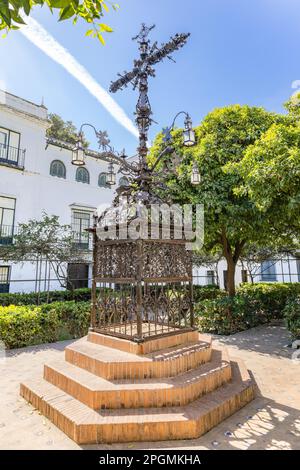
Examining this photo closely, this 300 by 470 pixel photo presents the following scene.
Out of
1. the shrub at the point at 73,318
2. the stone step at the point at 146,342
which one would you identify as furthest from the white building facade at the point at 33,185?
the stone step at the point at 146,342

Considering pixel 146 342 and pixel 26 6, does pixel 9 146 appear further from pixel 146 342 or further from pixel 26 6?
pixel 26 6

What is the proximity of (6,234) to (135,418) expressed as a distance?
13843 mm

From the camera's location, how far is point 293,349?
6.31 meters

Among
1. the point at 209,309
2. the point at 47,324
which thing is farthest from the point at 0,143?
the point at 209,309

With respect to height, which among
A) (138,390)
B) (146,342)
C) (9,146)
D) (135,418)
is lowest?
(135,418)

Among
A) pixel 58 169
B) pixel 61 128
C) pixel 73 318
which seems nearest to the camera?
pixel 73 318

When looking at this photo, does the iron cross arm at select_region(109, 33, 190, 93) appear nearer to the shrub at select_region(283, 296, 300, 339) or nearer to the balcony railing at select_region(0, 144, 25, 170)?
the shrub at select_region(283, 296, 300, 339)

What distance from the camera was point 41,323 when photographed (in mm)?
6965

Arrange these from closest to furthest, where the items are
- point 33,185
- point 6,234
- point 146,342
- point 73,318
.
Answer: point 146,342 < point 73,318 < point 6,234 < point 33,185

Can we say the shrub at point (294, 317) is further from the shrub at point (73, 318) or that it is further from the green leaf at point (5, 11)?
the green leaf at point (5, 11)

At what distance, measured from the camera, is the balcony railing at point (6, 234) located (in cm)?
1395

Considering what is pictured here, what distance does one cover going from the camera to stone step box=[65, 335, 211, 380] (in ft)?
11.3

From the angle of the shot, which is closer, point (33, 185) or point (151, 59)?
point (151, 59)

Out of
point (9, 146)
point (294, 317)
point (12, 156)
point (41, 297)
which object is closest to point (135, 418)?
point (294, 317)
